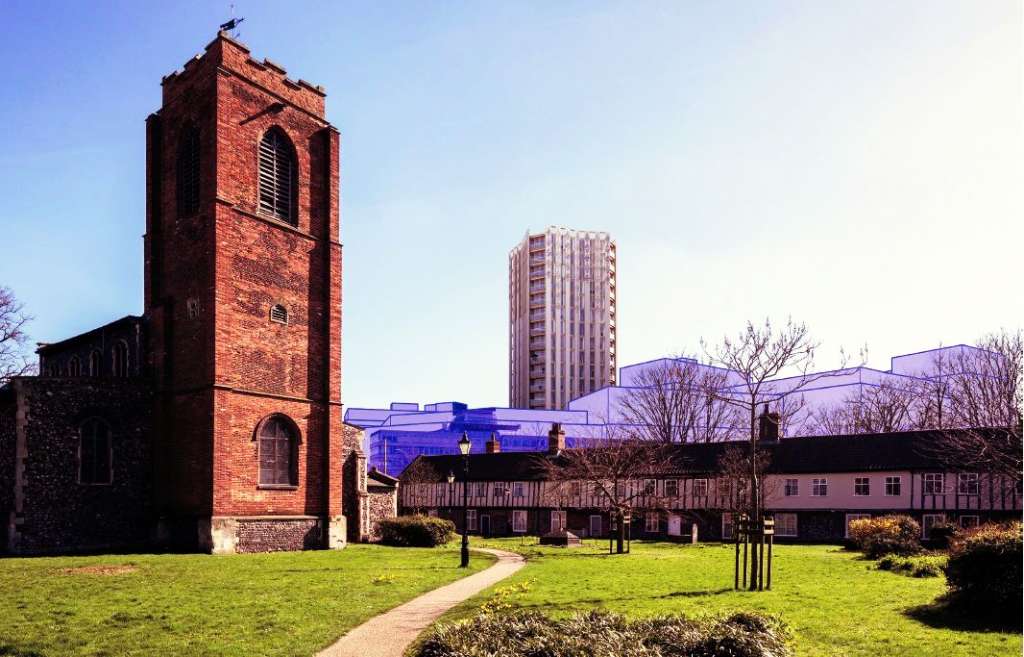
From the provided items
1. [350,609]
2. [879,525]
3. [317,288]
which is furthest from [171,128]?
[879,525]

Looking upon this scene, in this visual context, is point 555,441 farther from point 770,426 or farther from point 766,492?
point 766,492

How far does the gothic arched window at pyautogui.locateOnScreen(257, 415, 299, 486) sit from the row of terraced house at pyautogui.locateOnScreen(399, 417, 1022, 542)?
815cm

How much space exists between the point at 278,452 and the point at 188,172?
1168 cm

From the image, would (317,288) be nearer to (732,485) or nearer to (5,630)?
(5,630)

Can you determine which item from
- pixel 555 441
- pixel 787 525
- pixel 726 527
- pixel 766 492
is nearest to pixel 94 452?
pixel 555 441

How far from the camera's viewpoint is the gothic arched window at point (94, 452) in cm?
2894

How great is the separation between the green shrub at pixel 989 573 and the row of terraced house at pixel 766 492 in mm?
20934

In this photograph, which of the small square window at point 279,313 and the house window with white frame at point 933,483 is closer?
the small square window at point 279,313

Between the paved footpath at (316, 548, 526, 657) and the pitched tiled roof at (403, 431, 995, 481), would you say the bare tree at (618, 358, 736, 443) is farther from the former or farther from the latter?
the paved footpath at (316, 548, 526, 657)

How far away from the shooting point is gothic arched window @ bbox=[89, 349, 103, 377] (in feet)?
117

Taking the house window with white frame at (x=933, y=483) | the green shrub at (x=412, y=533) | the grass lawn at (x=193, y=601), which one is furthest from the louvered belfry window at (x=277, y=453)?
the house window with white frame at (x=933, y=483)

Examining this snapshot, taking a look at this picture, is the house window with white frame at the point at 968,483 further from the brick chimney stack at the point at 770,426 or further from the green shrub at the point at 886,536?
the brick chimney stack at the point at 770,426

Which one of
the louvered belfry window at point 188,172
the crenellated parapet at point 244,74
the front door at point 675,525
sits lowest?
the front door at point 675,525

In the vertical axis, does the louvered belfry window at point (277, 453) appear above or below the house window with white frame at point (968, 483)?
above
